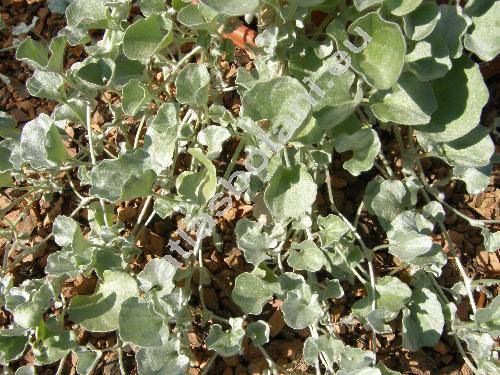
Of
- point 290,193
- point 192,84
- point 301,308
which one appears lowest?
point 301,308

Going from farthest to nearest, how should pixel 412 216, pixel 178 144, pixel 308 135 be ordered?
pixel 178 144, pixel 412 216, pixel 308 135

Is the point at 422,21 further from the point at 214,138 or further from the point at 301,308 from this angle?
the point at 301,308

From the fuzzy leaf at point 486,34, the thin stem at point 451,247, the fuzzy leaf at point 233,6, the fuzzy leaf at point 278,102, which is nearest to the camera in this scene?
the fuzzy leaf at point 233,6

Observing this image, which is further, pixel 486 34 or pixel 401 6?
pixel 486 34

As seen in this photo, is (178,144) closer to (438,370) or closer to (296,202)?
(296,202)

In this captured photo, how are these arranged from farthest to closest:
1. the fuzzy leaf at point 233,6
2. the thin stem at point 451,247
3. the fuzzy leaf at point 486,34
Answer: the thin stem at point 451,247 → the fuzzy leaf at point 486,34 → the fuzzy leaf at point 233,6

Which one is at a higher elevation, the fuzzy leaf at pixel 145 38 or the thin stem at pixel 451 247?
the fuzzy leaf at pixel 145 38

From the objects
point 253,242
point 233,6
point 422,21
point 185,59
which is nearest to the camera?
point 233,6

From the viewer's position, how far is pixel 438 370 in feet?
4.29

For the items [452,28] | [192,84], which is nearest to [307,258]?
[192,84]

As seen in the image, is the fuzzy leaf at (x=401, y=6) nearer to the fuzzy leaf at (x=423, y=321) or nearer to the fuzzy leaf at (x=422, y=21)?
the fuzzy leaf at (x=422, y=21)

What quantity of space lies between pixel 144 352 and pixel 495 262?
859mm

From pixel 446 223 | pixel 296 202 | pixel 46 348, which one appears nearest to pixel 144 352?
pixel 46 348

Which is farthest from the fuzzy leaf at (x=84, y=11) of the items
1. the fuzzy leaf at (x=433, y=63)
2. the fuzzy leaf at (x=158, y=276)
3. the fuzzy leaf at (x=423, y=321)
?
the fuzzy leaf at (x=423, y=321)
